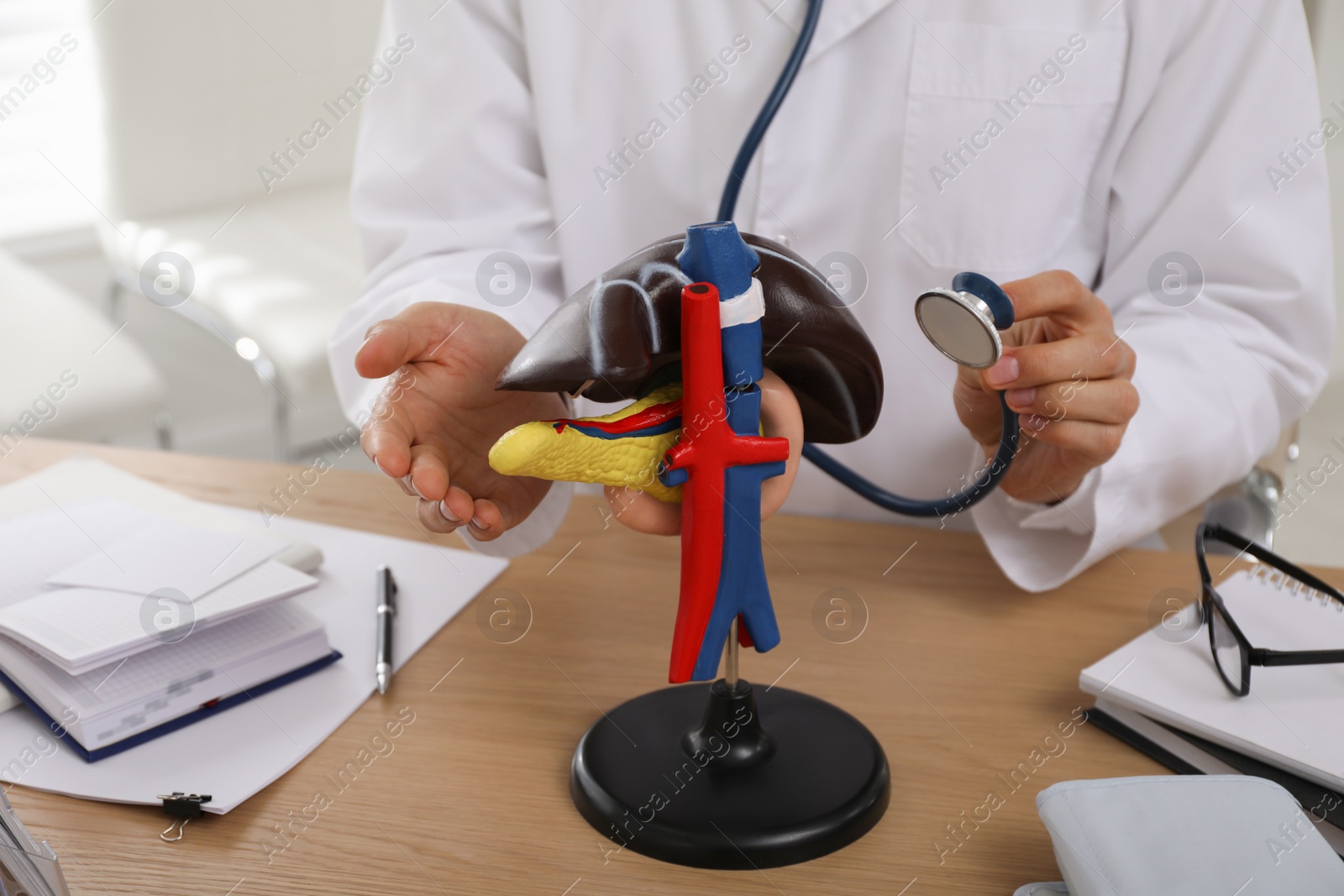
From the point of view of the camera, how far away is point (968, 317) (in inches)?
22.8

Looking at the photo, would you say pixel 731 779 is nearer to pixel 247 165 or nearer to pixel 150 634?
pixel 150 634

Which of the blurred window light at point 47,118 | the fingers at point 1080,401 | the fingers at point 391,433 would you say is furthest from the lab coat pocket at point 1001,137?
the blurred window light at point 47,118

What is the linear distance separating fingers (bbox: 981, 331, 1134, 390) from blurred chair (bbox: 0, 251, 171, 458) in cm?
157

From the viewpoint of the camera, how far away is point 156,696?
2.38 feet

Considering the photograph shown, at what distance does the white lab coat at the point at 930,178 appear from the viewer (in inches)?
38.8

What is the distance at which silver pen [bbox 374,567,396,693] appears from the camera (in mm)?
782

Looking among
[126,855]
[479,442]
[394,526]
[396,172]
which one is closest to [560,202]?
[396,172]

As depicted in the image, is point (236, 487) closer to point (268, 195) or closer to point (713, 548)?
point (713, 548)

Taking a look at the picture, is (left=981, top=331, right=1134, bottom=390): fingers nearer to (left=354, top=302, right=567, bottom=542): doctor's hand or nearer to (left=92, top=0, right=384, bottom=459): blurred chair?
(left=354, top=302, right=567, bottom=542): doctor's hand

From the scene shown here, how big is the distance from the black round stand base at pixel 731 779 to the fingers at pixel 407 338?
270mm

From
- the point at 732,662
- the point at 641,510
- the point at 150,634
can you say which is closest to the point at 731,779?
the point at 732,662

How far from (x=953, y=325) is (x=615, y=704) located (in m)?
0.36

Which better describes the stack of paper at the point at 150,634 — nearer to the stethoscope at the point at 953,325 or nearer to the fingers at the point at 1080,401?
the stethoscope at the point at 953,325

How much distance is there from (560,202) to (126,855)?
0.76 meters
